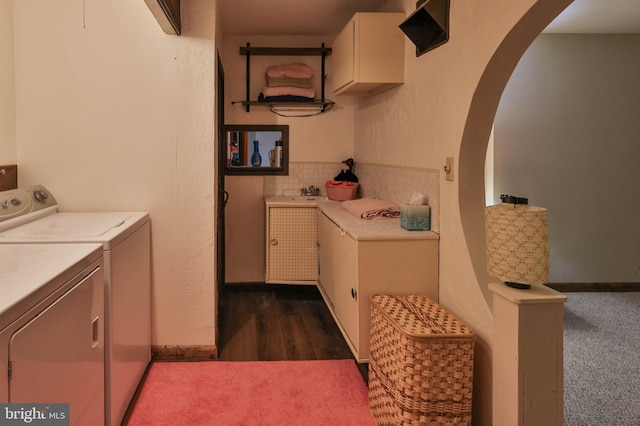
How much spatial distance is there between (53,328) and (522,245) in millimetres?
1528

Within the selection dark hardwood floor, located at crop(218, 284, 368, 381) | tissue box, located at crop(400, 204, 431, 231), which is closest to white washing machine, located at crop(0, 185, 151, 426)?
dark hardwood floor, located at crop(218, 284, 368, 381)

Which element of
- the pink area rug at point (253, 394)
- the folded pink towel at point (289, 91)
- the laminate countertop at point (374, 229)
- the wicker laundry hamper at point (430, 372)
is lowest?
the pink area rug at point (253, 394)

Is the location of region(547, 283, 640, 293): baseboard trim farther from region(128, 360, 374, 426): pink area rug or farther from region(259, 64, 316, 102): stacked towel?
region(259, 64, 316, 102): stacked towel

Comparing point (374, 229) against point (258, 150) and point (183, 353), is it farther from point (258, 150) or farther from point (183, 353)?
A: point (258, 150)

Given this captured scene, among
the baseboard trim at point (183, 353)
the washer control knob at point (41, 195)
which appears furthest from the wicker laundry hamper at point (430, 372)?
the washer control knob at point (41, 195)

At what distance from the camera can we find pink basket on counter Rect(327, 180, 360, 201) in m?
4.42

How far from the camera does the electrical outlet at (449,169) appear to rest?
2.44 m

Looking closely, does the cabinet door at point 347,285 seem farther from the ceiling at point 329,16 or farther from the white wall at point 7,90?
the white wall at point 7,90

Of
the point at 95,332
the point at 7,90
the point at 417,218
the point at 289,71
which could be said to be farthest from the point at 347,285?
the point at 289,71

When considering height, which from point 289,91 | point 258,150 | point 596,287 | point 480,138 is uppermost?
point 289,91

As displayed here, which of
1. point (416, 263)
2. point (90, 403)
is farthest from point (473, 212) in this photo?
point (90, 403)

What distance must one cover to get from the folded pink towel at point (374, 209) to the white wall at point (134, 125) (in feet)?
3.18

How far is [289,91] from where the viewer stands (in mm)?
4598

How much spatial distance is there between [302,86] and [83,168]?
2.29 meters
